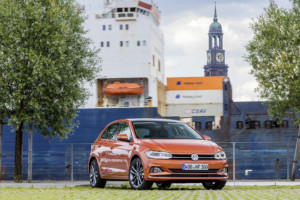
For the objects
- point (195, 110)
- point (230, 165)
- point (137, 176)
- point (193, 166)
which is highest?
point (195, 110)

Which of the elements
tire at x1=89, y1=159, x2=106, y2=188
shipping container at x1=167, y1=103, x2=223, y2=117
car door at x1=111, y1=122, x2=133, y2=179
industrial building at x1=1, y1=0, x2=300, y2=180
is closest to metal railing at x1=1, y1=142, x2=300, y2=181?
industrial building at x1=1, y1=0, x2=300, y2=180

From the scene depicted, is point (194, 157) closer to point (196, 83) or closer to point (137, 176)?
point (137, 176)

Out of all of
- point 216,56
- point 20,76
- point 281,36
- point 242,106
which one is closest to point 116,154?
point 20,76

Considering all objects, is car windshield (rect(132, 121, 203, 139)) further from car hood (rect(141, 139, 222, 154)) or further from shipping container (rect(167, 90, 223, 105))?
shipping container (rect(167, 90, 223, 105))

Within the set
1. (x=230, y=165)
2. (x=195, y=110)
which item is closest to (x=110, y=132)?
(x=230, y=165)

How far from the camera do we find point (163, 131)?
11352mm

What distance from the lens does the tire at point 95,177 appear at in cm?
1208

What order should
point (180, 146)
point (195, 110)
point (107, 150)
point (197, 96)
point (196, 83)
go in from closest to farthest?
point (180, 146), point (107, 150), point (195, 110), point (197, 96), point (196, 83)

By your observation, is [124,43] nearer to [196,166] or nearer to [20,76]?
[20,76]

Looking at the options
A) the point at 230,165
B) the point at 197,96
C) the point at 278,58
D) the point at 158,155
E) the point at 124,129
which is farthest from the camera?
the point at 197,96

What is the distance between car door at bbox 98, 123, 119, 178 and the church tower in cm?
15596

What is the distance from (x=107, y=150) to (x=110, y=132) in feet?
1.92

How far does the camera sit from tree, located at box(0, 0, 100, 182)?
19.0 meters

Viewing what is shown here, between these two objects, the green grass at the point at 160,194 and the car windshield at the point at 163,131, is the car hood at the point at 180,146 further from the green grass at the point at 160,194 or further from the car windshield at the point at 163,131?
the green grass at the point at 160,194
